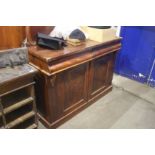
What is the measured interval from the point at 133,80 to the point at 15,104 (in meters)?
2.36

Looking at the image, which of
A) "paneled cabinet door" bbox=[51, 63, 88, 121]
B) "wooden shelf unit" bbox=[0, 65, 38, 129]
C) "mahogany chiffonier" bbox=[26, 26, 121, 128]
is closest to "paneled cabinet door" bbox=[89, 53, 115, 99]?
"mahogany chiffonier" bbox=[26, 26, 121, 128]

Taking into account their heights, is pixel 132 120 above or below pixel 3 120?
below

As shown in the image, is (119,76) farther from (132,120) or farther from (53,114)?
(53,114)

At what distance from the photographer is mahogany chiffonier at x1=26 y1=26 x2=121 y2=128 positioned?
5.06ft

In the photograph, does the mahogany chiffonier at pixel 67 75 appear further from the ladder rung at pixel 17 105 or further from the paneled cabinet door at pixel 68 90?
the ladder rung at pixel 17 105

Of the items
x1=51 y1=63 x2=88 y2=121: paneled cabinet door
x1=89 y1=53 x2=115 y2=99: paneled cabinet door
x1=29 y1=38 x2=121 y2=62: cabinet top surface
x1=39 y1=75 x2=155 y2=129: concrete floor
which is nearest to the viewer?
x1=29 y1=38 x2=121 y2=62: cabinet top surface

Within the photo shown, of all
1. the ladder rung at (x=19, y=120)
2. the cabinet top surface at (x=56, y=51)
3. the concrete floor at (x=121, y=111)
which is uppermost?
the cabinet top surface at (x=56, y=51)

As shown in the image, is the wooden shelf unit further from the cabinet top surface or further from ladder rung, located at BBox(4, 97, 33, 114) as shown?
the cabinet top surface

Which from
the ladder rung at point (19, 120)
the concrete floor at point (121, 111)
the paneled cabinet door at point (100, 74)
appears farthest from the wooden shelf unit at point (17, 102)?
the paneled cabinet door at point (100, 74)

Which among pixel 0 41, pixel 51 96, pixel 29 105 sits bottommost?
pixel 29 105

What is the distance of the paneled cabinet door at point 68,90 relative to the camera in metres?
1.71
